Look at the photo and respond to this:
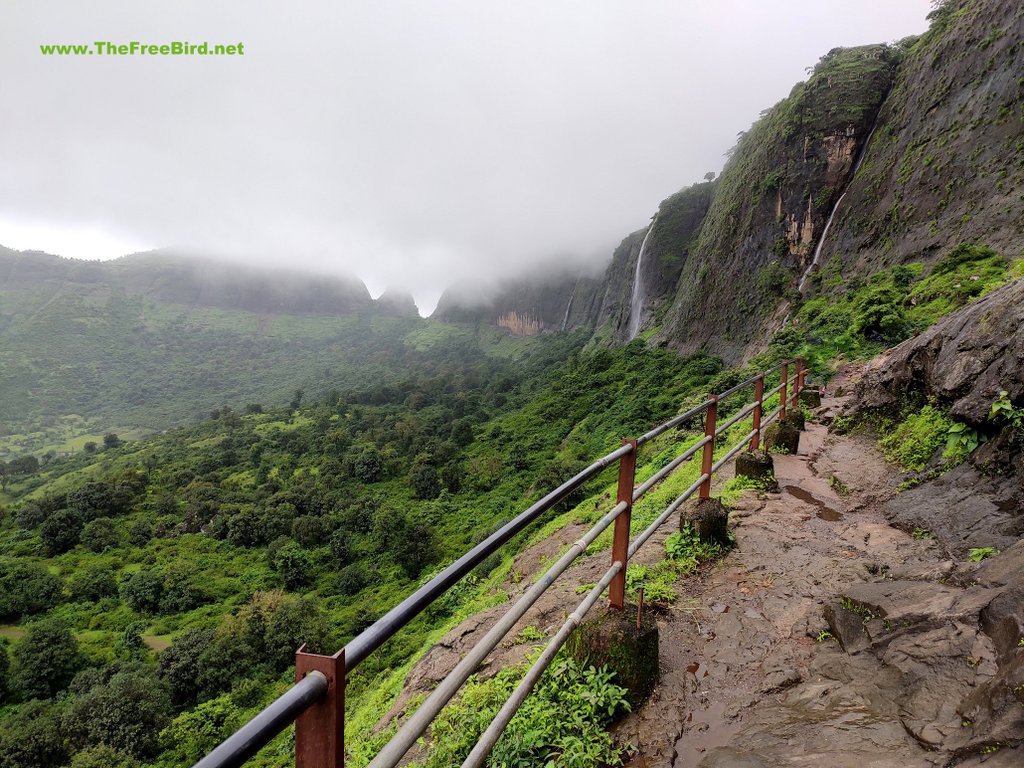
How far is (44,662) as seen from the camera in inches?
888

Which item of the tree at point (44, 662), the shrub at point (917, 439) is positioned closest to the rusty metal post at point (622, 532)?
the shrub at point (917, 439)

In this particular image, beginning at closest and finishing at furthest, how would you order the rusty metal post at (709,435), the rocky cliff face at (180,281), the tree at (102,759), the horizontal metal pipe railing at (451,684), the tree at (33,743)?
the horizontal metal pipe railing at (451,684)
the rusty metal post at (709,435)
the tree at (102,759)
the tree at (33,743)
the rocky cliff face at (180,281)

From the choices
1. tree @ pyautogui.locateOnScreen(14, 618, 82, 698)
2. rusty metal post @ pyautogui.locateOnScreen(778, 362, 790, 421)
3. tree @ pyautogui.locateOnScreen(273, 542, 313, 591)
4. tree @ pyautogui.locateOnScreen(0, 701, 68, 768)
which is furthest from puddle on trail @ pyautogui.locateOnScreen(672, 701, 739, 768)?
tree @ pyautogui.locateOnScreen(14, 618, 82, 698)

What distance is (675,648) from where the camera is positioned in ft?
10.0

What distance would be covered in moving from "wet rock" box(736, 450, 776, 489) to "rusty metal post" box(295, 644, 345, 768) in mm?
5622

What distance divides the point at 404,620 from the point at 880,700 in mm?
2364

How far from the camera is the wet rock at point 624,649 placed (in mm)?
2541

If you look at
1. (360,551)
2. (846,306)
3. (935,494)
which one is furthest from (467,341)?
(935,494)

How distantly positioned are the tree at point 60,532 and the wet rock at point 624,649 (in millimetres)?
48678

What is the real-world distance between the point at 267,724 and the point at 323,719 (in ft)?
0.64

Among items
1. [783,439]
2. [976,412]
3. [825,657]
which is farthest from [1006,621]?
[783,439]

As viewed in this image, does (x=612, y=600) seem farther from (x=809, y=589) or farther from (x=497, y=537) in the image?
(x=809, y=589)

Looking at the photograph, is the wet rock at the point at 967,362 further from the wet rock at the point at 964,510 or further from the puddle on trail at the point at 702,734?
the puddle on trail at the point at 702,734

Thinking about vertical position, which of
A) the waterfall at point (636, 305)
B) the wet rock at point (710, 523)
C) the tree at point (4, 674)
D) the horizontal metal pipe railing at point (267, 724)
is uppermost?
the waterfall at point (636, 305)
